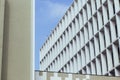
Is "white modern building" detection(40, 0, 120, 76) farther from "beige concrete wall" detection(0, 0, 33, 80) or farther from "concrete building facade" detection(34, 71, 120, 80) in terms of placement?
"beige concrete wall" detection(0, 0, 33, 80)

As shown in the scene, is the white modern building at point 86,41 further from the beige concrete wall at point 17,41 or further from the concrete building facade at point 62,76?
the beige concrete wall at point 17,41

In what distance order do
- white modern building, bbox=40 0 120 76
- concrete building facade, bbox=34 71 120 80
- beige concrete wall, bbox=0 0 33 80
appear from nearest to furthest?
beige concrete wall, bbox=0 0 33 80 < concrete building facade, bbox=34 71 120 80 < white modern building, bbox=40 0 120 76

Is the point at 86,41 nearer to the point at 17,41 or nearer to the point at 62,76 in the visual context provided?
the point at 62,76

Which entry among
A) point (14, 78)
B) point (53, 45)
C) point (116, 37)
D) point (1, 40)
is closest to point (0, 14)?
point (1, 40)

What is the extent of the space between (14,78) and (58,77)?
0.25m

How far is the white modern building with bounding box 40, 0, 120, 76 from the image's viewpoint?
3.15 ft

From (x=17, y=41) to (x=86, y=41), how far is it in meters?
0.40

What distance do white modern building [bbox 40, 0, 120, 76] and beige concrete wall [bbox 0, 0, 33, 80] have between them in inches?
8.6

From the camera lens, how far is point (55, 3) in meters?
1.06

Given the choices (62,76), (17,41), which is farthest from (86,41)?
(17,41)

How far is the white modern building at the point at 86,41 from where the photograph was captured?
3.15 ft

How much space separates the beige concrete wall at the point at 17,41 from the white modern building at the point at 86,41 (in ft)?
0.71

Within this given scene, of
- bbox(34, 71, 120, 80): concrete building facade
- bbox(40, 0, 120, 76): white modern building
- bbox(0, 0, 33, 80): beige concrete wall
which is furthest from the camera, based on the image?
bbox(40, 0, 120, 76): white modern building

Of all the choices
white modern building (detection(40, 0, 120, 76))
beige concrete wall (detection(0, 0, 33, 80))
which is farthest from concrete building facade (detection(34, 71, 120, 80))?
beige concrete wall (detection(0, 0, 33, 80))
